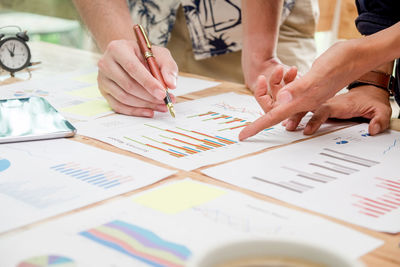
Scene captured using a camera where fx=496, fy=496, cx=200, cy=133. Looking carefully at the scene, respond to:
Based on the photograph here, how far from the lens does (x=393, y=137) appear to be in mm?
880

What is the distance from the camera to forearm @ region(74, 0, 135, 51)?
47.3 inches

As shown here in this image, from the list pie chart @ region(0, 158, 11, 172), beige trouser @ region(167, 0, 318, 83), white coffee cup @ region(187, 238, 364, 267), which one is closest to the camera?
white coffee cup @ region(187, 238, 364, 267)

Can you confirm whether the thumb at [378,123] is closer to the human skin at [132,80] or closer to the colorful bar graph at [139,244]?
the human skin at [132,80]

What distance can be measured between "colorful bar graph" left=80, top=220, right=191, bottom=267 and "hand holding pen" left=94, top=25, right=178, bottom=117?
0.45 metres

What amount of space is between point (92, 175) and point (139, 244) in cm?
20

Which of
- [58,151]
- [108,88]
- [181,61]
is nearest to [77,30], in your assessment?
[181,61]

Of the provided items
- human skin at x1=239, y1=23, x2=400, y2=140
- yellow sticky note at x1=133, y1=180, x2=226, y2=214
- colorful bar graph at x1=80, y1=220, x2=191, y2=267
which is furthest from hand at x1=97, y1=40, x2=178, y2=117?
colorful bar graph at x1=80, y1=220, x2=191, y2=267

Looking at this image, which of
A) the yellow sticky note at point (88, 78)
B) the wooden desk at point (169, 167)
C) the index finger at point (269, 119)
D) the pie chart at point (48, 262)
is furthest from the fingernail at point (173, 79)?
the pie chart at point (48, 262)

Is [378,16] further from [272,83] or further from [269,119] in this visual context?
[269,119]

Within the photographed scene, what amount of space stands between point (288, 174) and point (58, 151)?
1.17ft

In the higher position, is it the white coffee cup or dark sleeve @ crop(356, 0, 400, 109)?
dark sleeve @ crop(356, 0, 400, 109)

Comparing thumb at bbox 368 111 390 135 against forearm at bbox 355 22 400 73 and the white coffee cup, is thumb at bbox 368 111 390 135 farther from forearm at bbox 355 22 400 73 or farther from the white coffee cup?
the white coffee cup

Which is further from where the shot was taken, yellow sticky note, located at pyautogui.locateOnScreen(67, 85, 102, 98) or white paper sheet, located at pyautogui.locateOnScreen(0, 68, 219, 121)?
yellow sticky note, located at pyautogui.locateOnScreen(67, 85, 102, 98)

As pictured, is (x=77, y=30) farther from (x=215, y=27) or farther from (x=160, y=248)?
(x=160, y=248)
